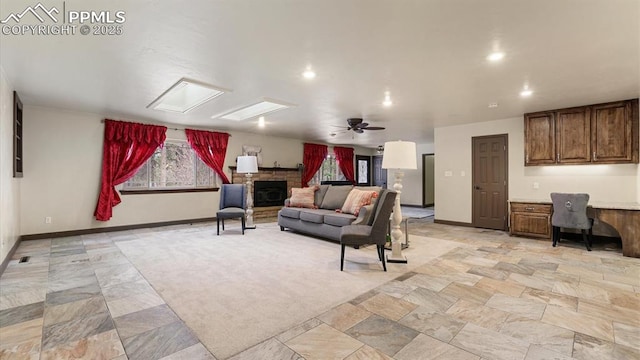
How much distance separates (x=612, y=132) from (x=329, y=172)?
712 cm

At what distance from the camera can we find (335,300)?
252 centimetres

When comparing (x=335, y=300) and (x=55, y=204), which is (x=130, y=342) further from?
(x=55, y=204)

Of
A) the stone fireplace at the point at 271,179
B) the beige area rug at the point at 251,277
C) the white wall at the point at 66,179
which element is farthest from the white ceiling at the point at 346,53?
the stone fireplace at the point at 271,179

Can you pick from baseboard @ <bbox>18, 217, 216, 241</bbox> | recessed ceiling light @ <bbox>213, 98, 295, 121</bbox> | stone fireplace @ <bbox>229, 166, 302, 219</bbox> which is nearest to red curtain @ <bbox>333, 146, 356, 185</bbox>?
stone fireplace @ <bbox>229, 166, 302, 219</bbox>

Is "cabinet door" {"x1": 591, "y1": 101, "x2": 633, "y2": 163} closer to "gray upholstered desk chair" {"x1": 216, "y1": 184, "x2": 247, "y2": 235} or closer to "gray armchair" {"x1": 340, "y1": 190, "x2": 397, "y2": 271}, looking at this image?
"gray armchair" {"x1": 340, "y1": 190, "x2": 397, "y2": 271}

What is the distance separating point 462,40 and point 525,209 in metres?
3.86

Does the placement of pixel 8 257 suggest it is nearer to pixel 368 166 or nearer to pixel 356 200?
pixel 356 200

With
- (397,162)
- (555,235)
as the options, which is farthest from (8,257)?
(555,235)

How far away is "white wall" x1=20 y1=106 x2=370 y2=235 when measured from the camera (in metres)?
4.90

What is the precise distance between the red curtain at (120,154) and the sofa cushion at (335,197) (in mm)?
3838

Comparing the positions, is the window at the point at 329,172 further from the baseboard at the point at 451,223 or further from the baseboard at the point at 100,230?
the baseboard at the point at 451,223

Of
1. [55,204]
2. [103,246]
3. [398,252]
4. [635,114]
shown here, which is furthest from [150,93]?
[635,114]

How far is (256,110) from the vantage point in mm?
5547

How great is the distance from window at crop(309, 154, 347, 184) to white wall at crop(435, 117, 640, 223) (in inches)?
160
